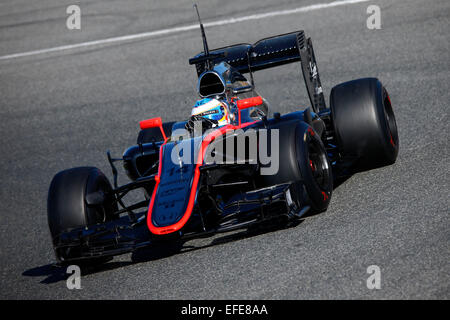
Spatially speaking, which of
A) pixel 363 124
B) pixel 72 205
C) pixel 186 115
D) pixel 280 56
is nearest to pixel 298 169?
pixel 363 124

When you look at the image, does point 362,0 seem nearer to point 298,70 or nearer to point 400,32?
point 400,32

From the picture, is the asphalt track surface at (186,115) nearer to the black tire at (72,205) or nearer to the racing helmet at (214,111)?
the black tire at (72,205)

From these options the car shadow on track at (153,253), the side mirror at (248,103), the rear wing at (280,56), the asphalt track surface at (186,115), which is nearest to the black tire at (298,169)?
the asphalt track surface at (186,115)

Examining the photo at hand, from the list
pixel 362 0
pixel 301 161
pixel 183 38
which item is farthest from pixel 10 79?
pixel 301 161

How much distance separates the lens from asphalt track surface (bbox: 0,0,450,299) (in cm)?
548

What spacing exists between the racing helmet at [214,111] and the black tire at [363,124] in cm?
113

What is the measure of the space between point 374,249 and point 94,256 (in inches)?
91.6

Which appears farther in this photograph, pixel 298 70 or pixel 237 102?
pixel 298 70

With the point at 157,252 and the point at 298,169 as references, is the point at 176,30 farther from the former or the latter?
the point at 298,169

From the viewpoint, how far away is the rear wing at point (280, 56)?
8.39m

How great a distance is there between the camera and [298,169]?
20.2 feet

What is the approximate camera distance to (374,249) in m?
5.55
